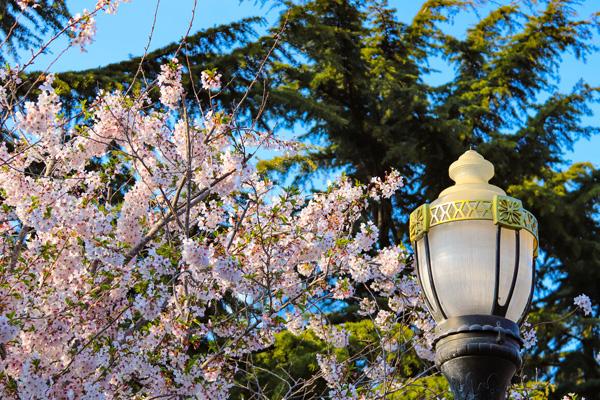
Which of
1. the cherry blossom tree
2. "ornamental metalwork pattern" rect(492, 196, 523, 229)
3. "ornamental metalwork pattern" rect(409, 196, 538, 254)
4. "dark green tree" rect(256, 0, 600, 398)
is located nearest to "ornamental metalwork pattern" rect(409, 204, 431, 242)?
"ornamental metalwork pattern" rect(409, 196, 538, 254)

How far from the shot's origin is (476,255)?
2619mm

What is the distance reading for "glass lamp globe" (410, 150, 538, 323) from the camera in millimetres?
2611

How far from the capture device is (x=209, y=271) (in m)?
5.16

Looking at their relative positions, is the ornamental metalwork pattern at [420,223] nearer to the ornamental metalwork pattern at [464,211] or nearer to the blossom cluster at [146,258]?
the ornamental metalwork pattern at [464,211]

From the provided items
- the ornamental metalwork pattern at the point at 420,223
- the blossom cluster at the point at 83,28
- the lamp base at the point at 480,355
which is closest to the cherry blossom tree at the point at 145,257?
the blossom cluster at the point at 83,28

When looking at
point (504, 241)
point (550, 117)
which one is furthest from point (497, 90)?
point (504, 241)

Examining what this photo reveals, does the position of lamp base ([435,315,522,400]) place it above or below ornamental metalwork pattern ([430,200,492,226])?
below

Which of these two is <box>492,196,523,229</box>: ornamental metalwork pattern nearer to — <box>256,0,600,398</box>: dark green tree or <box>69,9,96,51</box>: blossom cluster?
<box>69,9,96,51</box>: blossom cluster

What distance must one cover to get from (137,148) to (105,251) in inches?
44.3

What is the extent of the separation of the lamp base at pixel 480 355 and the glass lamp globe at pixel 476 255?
54 millimetres

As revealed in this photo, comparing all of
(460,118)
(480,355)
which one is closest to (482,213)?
(480,355)

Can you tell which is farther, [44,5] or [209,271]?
[44,5]

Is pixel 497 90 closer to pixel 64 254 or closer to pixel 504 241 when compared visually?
pixel 64 254

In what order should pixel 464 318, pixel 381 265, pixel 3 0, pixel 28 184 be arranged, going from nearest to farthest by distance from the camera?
1. pixel 464 318
2. pixel 28 184
3. pixel 381 265
4. pixel 3 0
